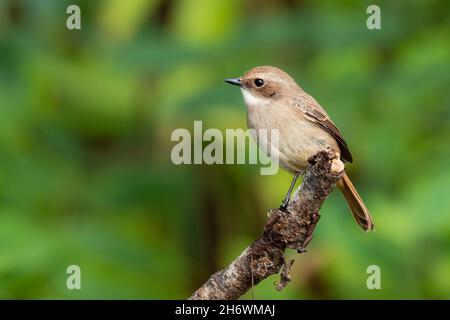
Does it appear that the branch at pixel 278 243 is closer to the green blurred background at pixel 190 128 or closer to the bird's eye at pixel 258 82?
the green blurred background at pixel 190 128

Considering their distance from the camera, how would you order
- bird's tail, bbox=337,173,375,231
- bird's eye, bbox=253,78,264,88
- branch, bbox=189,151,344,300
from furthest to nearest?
bird's eye, bbox=253,78,264,88
bird's tail, bbox=337,173,375,231
branch, bbox=189,151,344,300

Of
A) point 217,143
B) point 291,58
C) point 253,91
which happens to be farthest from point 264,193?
point 253,91

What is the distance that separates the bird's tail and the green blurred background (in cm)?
21

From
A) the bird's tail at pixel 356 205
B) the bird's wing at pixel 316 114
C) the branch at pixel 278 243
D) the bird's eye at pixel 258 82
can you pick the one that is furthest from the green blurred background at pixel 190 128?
the branch at pixel 278 243

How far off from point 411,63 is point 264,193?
202 centimetres

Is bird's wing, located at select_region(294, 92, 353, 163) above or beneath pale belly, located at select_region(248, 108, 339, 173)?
above

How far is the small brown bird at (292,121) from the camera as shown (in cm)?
772

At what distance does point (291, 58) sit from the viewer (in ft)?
32.8

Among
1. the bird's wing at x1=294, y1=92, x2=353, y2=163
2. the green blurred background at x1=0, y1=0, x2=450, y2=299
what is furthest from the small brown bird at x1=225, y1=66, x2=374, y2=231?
the green blurred background at x1=0, y1=0, x2=450, y2=299

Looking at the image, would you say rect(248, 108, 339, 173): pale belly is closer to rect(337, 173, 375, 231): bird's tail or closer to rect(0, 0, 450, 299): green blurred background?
rect(337, 173, 375, 231): bird's tail

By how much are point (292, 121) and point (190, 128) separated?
2852mm

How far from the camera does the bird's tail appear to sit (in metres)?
7.80

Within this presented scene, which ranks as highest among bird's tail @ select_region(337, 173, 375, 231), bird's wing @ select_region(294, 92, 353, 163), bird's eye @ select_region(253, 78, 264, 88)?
bird's eye @ select_region(253, 78, 264, 88)

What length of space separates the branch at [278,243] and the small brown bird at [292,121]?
1.46 metres
